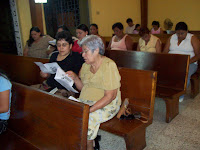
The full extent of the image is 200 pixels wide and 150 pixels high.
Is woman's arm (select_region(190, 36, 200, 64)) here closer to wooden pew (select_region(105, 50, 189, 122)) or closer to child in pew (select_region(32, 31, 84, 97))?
wooden pew (select_region(105, 50, 189, 122))

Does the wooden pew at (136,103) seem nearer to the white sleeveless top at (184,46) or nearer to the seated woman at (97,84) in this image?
the seated woman at (97,84)

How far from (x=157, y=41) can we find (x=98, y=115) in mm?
2497

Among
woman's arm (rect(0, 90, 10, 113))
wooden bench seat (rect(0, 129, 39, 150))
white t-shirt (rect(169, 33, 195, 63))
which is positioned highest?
white t-shirt (rect(169, 33, 195, 63))

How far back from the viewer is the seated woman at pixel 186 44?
348cm

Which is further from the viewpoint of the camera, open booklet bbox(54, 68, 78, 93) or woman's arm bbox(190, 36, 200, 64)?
woman's arm bbox(190, 36, 200, 64)

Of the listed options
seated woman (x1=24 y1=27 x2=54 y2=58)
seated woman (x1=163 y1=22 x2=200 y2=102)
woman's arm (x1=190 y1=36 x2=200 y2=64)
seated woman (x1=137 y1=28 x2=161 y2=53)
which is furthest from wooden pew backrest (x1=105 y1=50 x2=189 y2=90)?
seated woman (x1=24 y1=27 x2=54 y2=58)

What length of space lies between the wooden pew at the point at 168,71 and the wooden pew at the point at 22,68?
143 cm

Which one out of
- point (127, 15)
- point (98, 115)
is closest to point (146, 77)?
point (98, 115)

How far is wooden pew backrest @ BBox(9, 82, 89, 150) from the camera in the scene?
1399 mm

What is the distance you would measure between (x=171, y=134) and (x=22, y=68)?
100 inches

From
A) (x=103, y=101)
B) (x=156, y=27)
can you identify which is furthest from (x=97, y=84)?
(x=156, y=27)

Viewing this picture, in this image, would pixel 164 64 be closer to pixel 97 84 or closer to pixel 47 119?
pixel 97 84

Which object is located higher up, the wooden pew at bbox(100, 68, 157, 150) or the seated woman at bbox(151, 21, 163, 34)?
the seated woman at bbox(151, 21, 163, 34)

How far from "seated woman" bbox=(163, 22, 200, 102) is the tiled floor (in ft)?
2.01
